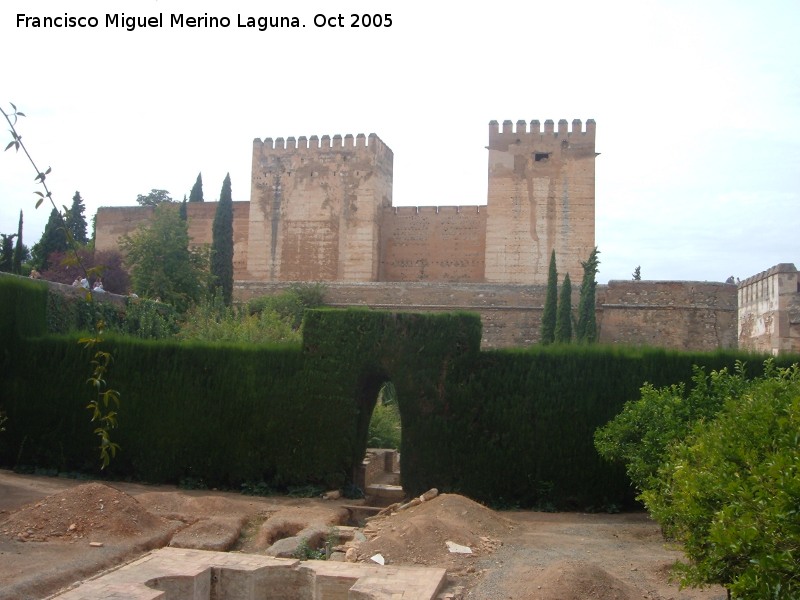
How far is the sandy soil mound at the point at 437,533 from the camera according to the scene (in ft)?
26.7

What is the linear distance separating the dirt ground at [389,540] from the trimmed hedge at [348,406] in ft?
2.99

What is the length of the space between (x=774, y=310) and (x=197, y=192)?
2768cm

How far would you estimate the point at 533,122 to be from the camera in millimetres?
32156

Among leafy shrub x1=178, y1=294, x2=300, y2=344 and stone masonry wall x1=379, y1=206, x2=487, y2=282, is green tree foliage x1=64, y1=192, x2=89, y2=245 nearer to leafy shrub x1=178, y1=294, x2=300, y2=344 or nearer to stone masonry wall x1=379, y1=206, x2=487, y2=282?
stone masonry wall x1=379, y1=206, x2=487, y2=282

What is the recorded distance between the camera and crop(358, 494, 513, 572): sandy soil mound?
8.14 meters

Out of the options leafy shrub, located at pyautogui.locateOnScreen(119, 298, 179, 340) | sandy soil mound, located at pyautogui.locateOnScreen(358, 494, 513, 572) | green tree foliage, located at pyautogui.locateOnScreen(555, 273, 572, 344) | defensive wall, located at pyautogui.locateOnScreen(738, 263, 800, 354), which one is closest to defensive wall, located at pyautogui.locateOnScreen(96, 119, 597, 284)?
green tree foliage, located at pyautogui.locateOnScreen(555, 273, 572, 344)

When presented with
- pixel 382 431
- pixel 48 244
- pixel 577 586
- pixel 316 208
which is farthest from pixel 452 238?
pixel 577 586

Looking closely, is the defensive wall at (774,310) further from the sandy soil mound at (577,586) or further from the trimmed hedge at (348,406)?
the sandy soil mound at (577,586)

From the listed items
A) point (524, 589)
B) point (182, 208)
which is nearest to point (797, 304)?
point (524, 589)

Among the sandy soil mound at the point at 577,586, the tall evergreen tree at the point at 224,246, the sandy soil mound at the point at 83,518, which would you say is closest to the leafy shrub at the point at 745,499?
the sandy soil mound at the point at 577,586

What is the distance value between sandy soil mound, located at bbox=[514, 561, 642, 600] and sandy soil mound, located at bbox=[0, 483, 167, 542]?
431 cm

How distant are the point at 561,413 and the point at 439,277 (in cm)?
2266

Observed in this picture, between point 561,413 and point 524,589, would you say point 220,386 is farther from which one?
point 524,589

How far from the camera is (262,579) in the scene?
7.29 m
